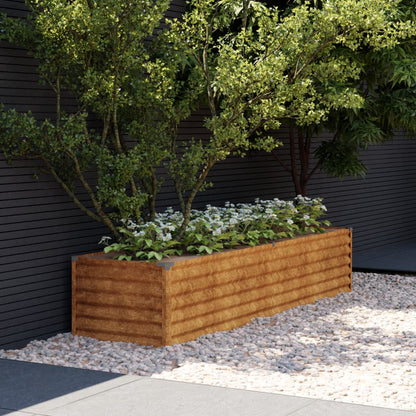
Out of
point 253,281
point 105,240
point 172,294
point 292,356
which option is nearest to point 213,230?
point 253,281

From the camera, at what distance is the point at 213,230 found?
7.74 metres

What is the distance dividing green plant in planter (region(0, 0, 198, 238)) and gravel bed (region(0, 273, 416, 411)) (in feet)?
4.41

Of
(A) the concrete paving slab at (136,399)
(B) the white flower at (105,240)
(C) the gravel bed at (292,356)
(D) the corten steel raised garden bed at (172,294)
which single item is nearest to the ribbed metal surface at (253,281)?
(D) the corten steel raised garden bed at (172,294)

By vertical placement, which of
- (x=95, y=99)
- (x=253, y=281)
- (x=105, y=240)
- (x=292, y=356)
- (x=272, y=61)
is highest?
(x=272, y=61)

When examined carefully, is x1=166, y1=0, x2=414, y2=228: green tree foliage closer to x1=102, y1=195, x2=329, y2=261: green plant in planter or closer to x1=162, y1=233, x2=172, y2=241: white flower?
x1=102, y1=195, x2=329, y2=261: green plant in planter

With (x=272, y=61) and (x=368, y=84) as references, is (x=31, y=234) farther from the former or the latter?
(x=368, y=84)

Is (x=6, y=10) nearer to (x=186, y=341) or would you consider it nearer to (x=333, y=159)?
(x=186, y=341)

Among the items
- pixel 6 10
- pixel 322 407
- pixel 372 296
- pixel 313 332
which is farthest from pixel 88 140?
pixel 372 296

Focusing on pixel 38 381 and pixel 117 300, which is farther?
pixel 117 300

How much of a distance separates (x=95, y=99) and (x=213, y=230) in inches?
70.2

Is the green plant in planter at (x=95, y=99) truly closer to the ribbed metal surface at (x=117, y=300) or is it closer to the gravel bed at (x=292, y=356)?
the ribbed metal surface at (x=117, y=300)

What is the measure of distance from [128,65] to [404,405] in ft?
12.3

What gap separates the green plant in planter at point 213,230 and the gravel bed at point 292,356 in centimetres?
83

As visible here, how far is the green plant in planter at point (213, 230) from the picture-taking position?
23.2ft
